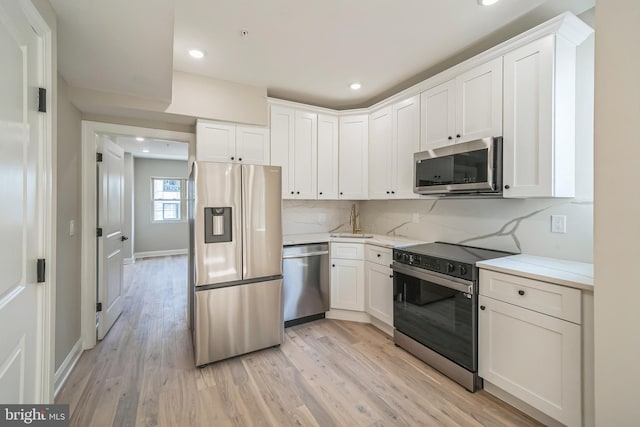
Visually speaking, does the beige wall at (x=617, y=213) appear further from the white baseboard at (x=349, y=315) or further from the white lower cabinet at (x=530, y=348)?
the white baseboard at (x=349, y=315)

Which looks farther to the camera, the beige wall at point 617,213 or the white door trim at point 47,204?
the white door trim at point 47,204

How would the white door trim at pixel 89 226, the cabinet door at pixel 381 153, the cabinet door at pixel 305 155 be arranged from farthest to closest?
the cabinet door at pixel 305 155
the cabinet door at pixel 381 153
the white door trim at pixel 89 226

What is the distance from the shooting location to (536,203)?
214 centimetres

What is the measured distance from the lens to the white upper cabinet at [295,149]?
3215 millimetres

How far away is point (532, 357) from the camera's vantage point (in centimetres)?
169

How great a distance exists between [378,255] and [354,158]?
128 cm

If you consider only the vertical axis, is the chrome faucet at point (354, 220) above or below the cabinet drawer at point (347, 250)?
above

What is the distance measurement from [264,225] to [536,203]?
2260 mm

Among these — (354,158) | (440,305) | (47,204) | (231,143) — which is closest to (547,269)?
(440,305)

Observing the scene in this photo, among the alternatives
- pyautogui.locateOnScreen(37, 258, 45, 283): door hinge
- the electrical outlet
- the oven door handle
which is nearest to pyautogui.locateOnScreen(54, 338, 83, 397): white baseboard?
pyautogui.locateOnScreen(37, 258, 45, 283): door hinge

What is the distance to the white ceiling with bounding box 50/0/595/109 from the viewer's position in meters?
1.59

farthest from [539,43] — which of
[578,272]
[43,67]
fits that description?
[43,67]

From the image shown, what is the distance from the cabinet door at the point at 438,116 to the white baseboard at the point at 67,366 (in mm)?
3574

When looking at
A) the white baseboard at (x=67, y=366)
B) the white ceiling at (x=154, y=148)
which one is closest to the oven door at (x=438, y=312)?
the white baseboard at (x=67, y=366)
